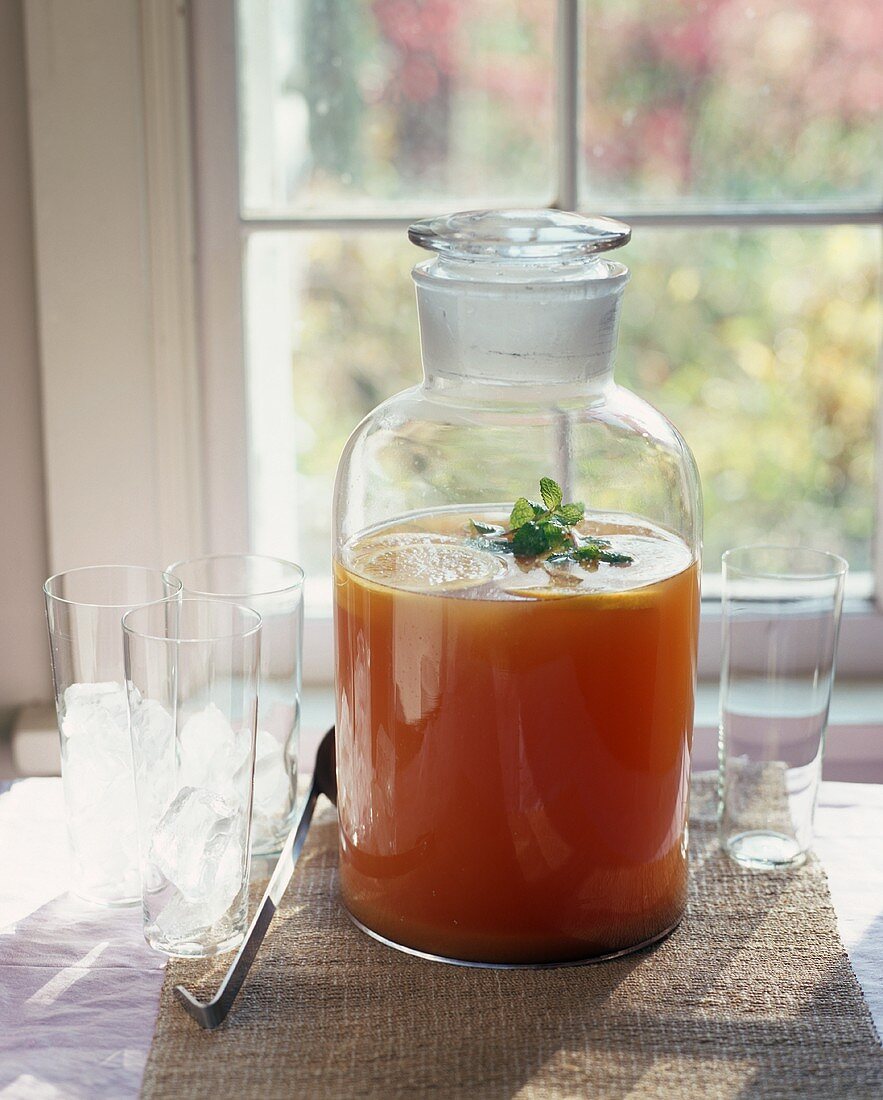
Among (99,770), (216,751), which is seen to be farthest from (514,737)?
(99,770)

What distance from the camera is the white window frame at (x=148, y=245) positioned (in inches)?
50.1

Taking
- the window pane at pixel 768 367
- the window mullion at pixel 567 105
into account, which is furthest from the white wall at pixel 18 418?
the window pane at pixel 768 367

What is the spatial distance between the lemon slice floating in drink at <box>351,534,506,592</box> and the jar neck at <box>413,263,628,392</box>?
0.10m

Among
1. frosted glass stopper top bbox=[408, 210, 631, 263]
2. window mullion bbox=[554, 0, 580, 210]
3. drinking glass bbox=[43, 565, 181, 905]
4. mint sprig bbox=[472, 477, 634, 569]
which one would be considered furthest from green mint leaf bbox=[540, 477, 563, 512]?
window mullion bbox=[554, 0, 580, 210]

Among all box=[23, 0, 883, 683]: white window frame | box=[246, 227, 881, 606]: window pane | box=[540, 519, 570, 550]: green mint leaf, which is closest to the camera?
box=[540, 519, 570, 550]: green mint leaf

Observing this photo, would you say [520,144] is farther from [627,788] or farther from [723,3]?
[627,788]

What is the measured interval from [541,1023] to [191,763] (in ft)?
0.79

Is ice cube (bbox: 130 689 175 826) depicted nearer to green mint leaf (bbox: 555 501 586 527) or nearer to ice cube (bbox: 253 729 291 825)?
ice cube (bbox: 253 729 291 825)

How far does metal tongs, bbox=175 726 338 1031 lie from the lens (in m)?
0.72

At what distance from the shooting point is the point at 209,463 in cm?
141

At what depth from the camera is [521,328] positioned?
0.77 m

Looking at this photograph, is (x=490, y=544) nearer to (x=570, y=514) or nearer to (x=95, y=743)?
(x=570, y=514)

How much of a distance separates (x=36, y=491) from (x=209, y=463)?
0.58 feet

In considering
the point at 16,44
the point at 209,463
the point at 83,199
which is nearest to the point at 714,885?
the point at 209,463
